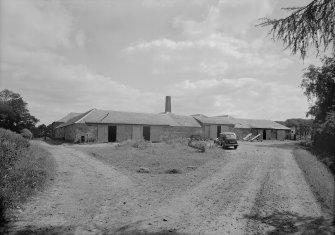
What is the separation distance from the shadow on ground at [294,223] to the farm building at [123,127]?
31.0 meters

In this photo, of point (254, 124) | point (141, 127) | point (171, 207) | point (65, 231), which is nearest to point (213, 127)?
point (254, 124)

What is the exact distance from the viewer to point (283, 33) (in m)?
7.93

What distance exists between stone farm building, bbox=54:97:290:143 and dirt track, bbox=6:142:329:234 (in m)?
24.3

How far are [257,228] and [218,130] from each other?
4461 cm

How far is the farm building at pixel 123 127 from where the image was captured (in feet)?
122

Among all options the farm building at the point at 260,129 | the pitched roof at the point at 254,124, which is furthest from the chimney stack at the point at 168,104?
the pitched roof at the point at 254,124

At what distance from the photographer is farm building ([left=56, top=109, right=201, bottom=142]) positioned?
1460 inches

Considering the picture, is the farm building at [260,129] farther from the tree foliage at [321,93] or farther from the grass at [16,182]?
the grass at [16,182]

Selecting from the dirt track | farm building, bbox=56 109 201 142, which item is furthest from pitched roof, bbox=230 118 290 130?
the dirt track

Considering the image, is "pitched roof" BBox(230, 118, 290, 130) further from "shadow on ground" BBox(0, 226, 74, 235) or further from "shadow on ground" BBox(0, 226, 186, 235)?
"shadow on ground" BBox(0, 226, 74, 235)

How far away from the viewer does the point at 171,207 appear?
8.70 metres

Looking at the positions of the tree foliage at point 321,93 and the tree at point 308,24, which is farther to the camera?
the tree foliage at point 321,93

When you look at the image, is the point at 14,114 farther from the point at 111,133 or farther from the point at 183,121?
the point at 183,121

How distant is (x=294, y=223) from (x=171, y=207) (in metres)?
3.11
